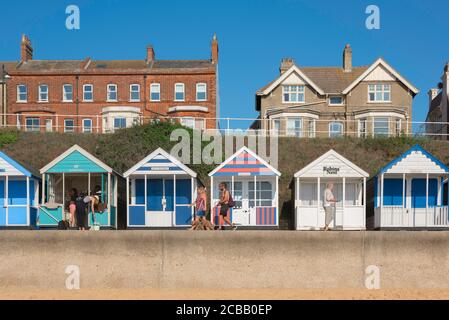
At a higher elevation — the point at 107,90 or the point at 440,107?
the point at 107,90

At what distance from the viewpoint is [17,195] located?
1278 inches

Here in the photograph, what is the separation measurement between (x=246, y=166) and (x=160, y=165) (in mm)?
3415

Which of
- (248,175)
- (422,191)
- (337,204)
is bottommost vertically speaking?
(337,204)

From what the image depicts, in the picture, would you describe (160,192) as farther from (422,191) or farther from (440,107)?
(440,107)

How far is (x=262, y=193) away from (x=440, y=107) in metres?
29.8

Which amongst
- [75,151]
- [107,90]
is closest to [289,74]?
[107,90]

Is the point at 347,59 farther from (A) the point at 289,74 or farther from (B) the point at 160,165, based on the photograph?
(B) the point at 160,165

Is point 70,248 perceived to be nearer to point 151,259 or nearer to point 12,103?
point 151,259

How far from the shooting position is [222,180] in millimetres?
34562

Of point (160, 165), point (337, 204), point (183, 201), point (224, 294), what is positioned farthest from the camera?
point (183, 201)

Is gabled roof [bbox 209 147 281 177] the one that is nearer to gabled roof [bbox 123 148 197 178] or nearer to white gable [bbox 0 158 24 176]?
gabled roof [bbox 123 148 197 178]

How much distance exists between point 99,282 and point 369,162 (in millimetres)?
21692

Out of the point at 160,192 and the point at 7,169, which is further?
the point at 160,192
